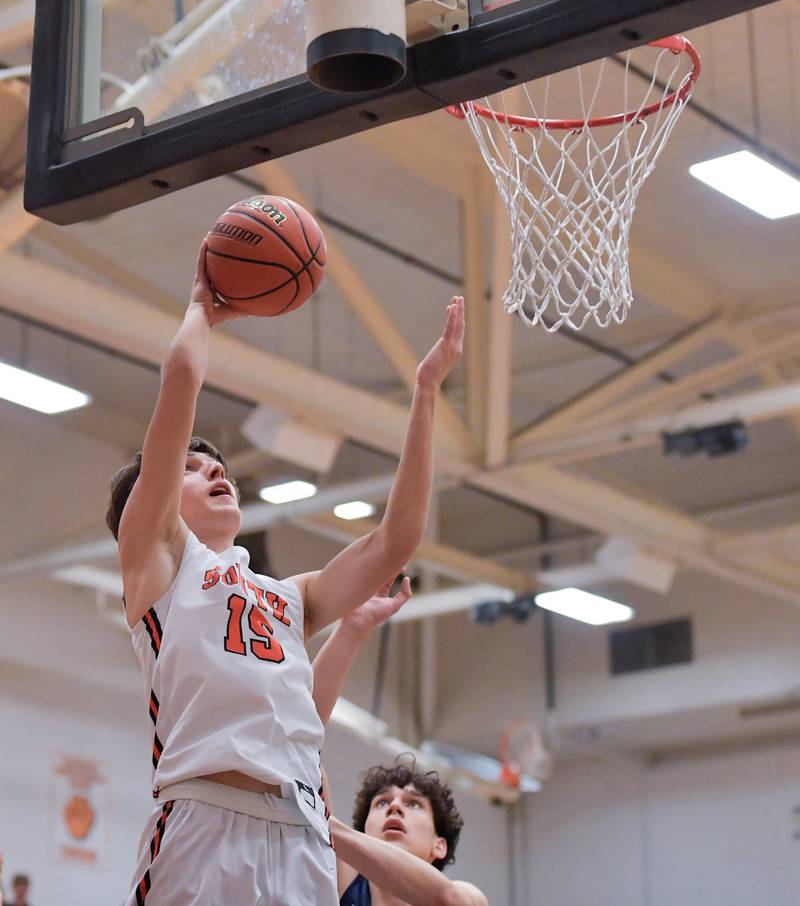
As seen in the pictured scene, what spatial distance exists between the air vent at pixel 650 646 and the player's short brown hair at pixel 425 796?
35.7 feet

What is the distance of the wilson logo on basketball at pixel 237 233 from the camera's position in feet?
11.9

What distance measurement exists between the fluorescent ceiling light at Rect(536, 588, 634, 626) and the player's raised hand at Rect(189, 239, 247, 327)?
1037 centimetres

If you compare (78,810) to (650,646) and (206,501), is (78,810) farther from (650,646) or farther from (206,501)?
(206,501)

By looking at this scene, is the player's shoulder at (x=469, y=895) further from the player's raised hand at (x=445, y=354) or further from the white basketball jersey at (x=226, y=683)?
the player's raised hand at (x=445, y=354)

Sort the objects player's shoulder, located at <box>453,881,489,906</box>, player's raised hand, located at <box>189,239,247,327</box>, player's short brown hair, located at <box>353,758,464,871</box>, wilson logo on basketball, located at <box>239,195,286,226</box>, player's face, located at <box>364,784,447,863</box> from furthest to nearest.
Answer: player's short brown hair, located at <box>353,758,464,871</box>
player's face, located at <box>364,784,447,863</box>
player's shoulder, located at <box>453,881,489,906</box>
wilson logo on basketball, located at <box>239,195,286,226</box>
player's raised hand, located at <box>189,239,247,327</box>

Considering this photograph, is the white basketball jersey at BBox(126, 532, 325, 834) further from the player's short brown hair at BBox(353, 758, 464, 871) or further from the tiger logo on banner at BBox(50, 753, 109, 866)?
the tiger logo on banner at BBox(50, 753, 109, 866)

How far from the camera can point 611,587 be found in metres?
16.3

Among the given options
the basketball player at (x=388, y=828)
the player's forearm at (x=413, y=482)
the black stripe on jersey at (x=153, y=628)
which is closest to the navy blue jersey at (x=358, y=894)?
the basketball player at (x=388, y=828)

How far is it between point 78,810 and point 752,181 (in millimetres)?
7934

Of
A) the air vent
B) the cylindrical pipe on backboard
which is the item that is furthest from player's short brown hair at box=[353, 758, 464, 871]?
the air vent

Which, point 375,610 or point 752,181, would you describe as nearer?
point 375,610

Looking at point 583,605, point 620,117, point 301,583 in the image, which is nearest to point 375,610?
point 301,583

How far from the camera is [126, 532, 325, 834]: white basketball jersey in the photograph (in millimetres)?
3193

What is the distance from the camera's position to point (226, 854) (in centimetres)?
313
